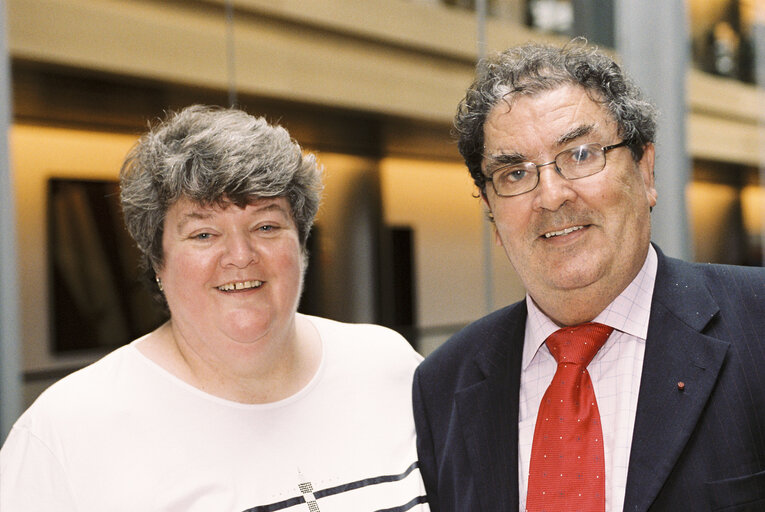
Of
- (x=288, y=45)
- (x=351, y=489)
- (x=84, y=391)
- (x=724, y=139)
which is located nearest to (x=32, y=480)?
(x=84, y=391)

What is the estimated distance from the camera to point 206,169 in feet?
5.89

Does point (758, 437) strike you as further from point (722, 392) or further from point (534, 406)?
point (534, 406)

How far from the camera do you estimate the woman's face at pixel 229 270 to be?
1833 mm

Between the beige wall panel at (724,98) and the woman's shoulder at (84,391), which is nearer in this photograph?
the woman's shoulder at (84,391)

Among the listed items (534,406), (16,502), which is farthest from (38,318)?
(534,406)

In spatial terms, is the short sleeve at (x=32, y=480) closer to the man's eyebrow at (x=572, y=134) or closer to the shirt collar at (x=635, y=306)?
the shirt collar at (x=635, y=306)

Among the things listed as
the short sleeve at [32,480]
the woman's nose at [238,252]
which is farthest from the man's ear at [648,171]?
the short sleeve at [32,480]

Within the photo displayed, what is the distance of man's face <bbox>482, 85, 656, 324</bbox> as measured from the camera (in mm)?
1805

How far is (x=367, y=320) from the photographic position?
14.4 ft

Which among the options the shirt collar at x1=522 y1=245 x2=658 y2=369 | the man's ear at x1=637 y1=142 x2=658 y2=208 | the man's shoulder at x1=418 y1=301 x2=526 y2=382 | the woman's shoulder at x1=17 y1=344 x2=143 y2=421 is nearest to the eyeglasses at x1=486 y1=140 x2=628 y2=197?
the man's ear at x1=637 y1=142 x2=658 y2=208

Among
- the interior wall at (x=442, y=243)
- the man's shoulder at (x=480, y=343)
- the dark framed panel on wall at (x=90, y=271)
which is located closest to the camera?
the man's shoulder at (x=480, y=343)

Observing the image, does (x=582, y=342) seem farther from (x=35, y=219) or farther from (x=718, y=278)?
(x=35, y=219)

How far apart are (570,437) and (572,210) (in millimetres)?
517

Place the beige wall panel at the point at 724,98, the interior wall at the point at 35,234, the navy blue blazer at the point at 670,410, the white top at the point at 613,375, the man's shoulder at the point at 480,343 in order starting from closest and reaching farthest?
the navy blue blazer at the point at 670,410 → the white top at the point at 613,375 → the man's shoulder at the point at 480,343 → the interior wall at the point at 35,234 → the beige wall panel at the point at 724,98
